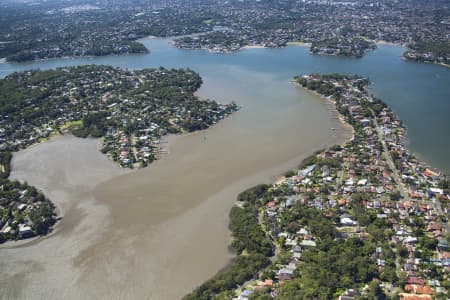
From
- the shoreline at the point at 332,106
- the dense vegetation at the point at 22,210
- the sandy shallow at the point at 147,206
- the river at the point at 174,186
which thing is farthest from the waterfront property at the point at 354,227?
the dense vegetation at the point at 22,210

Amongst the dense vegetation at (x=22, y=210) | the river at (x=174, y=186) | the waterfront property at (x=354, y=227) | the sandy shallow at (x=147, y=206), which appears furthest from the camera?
the dense vegetation at (x=22, y=210)

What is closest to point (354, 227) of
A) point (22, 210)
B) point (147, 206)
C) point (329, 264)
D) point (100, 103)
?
point (329, 264)

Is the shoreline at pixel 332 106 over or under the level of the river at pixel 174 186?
over

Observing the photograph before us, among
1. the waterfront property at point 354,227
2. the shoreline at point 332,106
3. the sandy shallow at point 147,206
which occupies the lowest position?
the sandy shallow at point 147,206

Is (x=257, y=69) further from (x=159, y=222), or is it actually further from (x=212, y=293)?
(x=212, y=293)

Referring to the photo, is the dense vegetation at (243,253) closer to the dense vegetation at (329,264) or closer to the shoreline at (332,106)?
the dense vegetation at (329,264)

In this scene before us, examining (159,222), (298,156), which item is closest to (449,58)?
(298,156)

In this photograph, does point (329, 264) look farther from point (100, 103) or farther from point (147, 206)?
point (100, 103)
